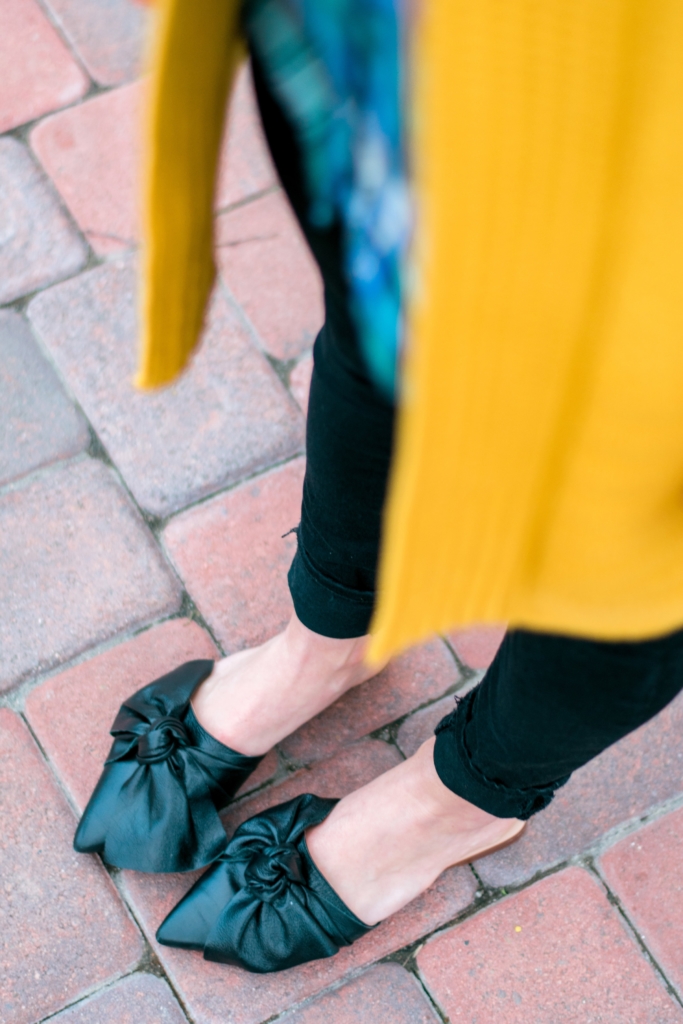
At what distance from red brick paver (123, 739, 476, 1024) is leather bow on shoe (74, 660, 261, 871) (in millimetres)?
59

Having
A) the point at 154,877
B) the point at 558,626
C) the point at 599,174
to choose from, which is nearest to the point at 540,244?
the point at 599,174

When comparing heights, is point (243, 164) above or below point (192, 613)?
above

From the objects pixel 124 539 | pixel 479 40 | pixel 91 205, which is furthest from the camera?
pixel 91 205

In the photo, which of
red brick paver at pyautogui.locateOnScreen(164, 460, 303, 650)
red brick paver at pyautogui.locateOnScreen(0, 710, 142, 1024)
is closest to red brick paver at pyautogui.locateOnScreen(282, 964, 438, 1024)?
red brick paver at pyautogui.locateOnScreen(0, 710, 142, 1024)

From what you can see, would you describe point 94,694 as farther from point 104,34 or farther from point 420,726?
point 104,34

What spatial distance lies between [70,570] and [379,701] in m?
0.48

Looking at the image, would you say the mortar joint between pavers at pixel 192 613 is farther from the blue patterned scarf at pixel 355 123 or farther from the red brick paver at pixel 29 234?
the blue patterned scarf at pixel 355 123

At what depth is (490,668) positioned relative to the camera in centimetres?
82

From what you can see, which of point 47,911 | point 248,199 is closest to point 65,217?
point 248,199

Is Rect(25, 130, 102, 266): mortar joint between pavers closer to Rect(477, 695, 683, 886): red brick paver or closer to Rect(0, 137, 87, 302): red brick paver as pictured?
Rect(0, 137, 87, 302): red brick paver

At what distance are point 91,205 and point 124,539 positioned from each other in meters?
0.64

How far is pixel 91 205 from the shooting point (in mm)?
1614

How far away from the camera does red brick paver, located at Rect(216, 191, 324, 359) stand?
1523 millimetres

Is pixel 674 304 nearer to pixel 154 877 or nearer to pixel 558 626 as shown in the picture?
pixel 558 626
